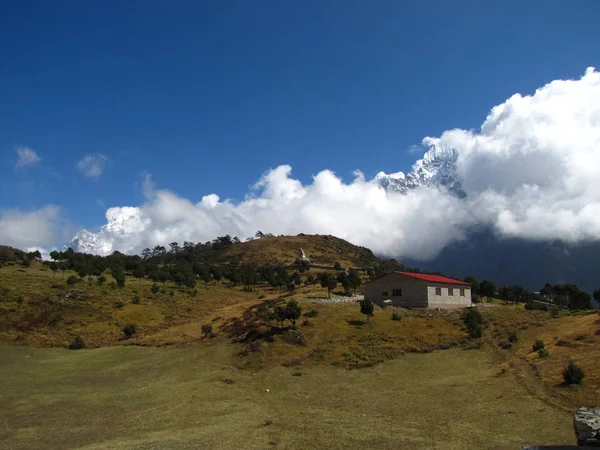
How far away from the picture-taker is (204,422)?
2492cm

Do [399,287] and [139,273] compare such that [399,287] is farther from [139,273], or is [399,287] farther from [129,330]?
[139,273]

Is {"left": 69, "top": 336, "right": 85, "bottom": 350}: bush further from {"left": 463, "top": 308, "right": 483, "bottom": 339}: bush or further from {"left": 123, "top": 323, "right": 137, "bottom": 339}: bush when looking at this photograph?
{"left": 463, "top": 308, "right": 483, "bottom": 339}: bush

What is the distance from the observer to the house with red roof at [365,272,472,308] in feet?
198

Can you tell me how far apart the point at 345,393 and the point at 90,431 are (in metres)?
16.1

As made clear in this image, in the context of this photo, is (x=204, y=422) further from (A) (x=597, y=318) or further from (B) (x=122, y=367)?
(A) (x=597, y=318)

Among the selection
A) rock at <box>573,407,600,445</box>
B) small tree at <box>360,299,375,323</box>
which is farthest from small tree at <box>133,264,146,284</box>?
rock at <box>573,407,600,445</box>

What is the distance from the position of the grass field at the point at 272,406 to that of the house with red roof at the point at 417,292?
1907cm

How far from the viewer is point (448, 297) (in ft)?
206

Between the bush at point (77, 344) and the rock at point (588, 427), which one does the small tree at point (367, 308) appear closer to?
the bush at point (77, 344)

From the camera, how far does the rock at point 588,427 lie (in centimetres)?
1429

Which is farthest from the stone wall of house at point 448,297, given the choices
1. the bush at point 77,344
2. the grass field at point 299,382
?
the bush at point 77,344

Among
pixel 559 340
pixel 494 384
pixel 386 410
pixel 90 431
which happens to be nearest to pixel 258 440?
pixel 386 410

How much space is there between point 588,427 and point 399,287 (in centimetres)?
4907

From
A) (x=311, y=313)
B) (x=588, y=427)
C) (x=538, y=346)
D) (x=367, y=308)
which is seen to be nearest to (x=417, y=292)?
(x=367, y=308)
